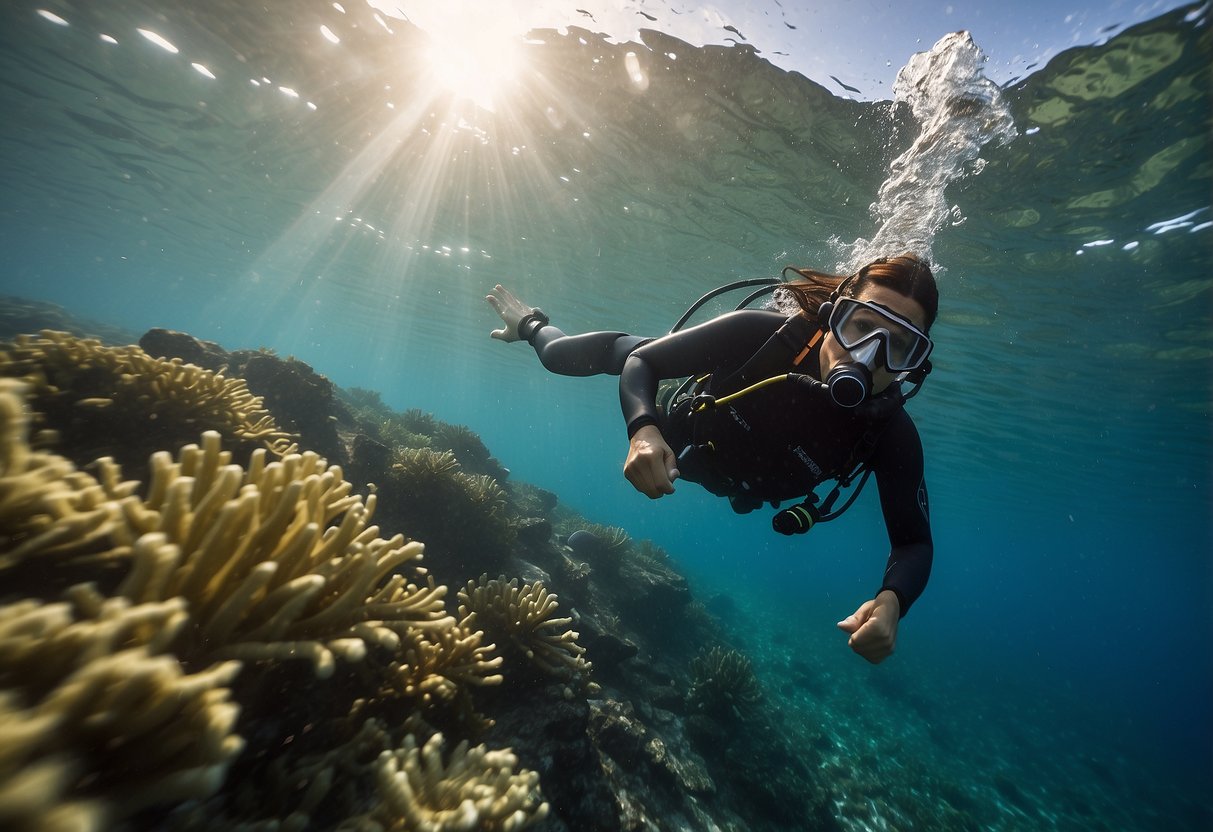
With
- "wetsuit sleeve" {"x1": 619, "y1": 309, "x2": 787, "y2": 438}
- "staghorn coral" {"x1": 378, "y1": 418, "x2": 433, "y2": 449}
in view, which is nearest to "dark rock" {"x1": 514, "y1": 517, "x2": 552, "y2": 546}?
"staghorn coral" {"x1": 378, "y1": 418, "x2": 433, "y2": 449}

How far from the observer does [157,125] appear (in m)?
17.6

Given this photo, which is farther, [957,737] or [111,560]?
[957,737]

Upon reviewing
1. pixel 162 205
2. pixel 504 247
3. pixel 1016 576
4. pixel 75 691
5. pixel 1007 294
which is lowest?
pixel 1016 576

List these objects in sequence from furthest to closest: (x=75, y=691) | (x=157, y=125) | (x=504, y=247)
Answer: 1. (x=504, y=247)
2. (x=157, y=125)
3. (x=75, y=691)

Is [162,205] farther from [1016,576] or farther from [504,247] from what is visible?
[1016,576]

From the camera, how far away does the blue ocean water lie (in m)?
9.48

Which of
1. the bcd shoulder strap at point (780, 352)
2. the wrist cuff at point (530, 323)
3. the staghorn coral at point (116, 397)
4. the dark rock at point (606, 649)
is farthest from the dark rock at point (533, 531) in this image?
the bcd shoulder strap at point (780, 352)

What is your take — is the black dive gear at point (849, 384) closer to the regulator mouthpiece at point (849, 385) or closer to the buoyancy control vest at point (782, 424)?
the regulator mouthpiece at point (849, 385)

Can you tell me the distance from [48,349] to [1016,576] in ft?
546

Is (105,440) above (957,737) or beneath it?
above

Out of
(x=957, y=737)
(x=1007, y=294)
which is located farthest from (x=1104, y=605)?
(x=1007, y=294)

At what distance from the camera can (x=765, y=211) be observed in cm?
1346

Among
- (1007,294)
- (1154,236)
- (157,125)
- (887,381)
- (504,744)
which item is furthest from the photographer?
(157,125)

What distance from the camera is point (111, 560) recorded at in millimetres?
1661
